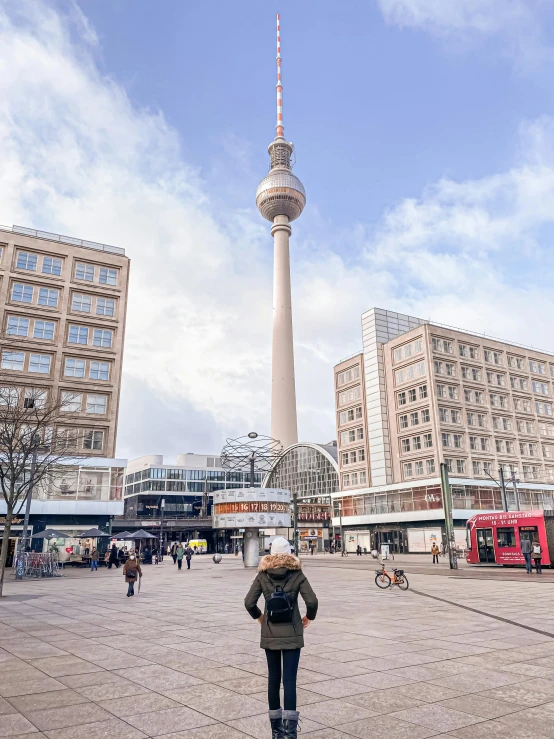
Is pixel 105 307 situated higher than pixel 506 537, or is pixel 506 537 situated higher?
pixel 105 307

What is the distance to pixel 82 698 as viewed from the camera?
282 inches

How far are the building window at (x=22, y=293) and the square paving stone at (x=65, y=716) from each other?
48.4 metres

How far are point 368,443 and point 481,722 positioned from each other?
6702 centimetres

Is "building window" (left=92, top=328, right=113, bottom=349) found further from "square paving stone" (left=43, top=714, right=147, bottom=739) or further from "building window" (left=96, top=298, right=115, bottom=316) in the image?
"square paving stone" (left=43, top=714, right=147, bottom=739)

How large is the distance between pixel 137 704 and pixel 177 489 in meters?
112

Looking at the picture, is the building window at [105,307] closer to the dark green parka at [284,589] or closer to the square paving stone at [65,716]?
the square paving stone at [65,716]

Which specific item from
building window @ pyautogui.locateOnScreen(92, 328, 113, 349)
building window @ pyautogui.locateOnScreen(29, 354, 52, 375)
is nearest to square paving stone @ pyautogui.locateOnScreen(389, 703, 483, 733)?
building window @ pyautogui.locateOnScreen(29, 354, 52, 375)

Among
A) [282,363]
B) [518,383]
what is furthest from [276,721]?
[282,363]

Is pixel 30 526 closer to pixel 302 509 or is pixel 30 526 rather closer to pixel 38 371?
pixel 38 371

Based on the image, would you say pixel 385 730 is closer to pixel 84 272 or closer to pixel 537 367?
pixel 84 272

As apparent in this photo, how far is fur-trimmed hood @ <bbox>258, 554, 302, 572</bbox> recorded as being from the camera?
5.71 meters

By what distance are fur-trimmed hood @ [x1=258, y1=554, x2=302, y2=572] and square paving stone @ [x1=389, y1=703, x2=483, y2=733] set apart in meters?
2.29

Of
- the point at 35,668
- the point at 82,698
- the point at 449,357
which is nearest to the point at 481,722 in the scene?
the point at 82,698

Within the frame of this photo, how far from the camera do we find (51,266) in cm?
Answer: 5178
